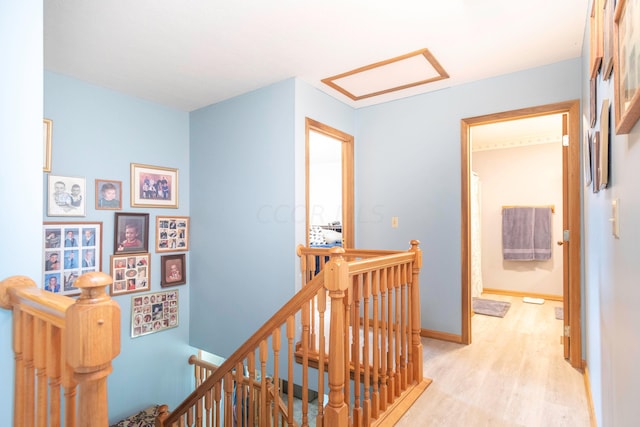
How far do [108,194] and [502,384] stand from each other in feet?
12.1

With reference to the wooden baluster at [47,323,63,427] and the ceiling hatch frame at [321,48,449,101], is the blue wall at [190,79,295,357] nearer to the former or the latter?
the ceiling hatch frame at [321,48,449,101]

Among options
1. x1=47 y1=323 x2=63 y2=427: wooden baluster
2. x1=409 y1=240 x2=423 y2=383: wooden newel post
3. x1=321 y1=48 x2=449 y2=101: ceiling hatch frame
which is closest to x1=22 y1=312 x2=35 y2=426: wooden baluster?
x1=47 y1=323 x2=63 y2=427: wooden baluster

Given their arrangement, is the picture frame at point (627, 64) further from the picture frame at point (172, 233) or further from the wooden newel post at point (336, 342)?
the picture frame at point (172, 233)

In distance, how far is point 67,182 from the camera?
291 cm

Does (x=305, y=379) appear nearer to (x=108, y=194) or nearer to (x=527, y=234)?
(x=108, y=194)

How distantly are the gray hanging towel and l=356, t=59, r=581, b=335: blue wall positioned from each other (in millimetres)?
2615

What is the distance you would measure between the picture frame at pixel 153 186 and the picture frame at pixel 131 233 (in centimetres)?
14

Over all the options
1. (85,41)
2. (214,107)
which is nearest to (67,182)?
(85,41)

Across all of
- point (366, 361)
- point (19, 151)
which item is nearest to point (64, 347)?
point (19, 151)

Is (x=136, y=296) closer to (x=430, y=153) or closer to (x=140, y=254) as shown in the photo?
(x=140, y=254)

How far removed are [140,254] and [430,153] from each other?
10.2 feet

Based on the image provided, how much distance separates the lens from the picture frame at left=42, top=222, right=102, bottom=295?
2.78m

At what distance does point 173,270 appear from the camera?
3.66 meters

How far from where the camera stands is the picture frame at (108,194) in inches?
123
